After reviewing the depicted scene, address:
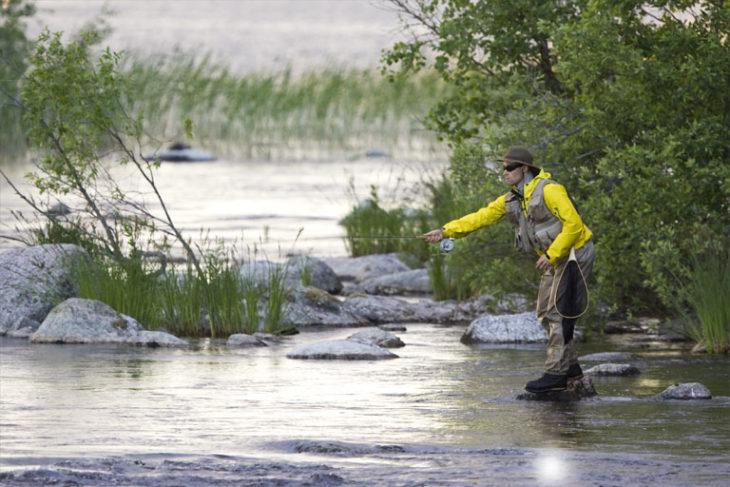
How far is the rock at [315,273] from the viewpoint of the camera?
19.5 metres

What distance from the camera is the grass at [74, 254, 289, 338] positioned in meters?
16.3

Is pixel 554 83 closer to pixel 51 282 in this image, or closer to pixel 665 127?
pixel 665 127

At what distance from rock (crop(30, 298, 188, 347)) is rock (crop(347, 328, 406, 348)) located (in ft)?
5.17

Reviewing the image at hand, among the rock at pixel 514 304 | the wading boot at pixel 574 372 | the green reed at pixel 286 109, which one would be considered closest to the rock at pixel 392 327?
the rock at pixel 514 304

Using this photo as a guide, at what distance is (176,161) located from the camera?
43031 mm

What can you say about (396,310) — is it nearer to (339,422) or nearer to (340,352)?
(340,352)

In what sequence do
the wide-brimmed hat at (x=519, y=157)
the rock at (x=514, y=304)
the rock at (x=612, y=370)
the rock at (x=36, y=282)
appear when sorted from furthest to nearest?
1. the rock at (x=514, y=304)
2. the rock at (x=36, y=282)
3. the rock at (x=612, y=370)
4. the wide-brimmed hat at (x=519, y=157)

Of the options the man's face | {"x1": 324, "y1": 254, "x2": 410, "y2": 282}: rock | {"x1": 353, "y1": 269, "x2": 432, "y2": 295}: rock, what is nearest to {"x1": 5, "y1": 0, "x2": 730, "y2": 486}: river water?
the man's face

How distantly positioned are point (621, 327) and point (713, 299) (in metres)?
2.49

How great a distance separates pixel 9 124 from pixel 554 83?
22.5 m

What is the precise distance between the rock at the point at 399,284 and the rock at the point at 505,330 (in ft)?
13.7

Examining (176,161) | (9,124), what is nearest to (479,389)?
(9,124)

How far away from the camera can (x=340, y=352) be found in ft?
48.1

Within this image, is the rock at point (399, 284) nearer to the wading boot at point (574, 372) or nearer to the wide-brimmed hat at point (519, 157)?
the wading boot at point (574, 372)
